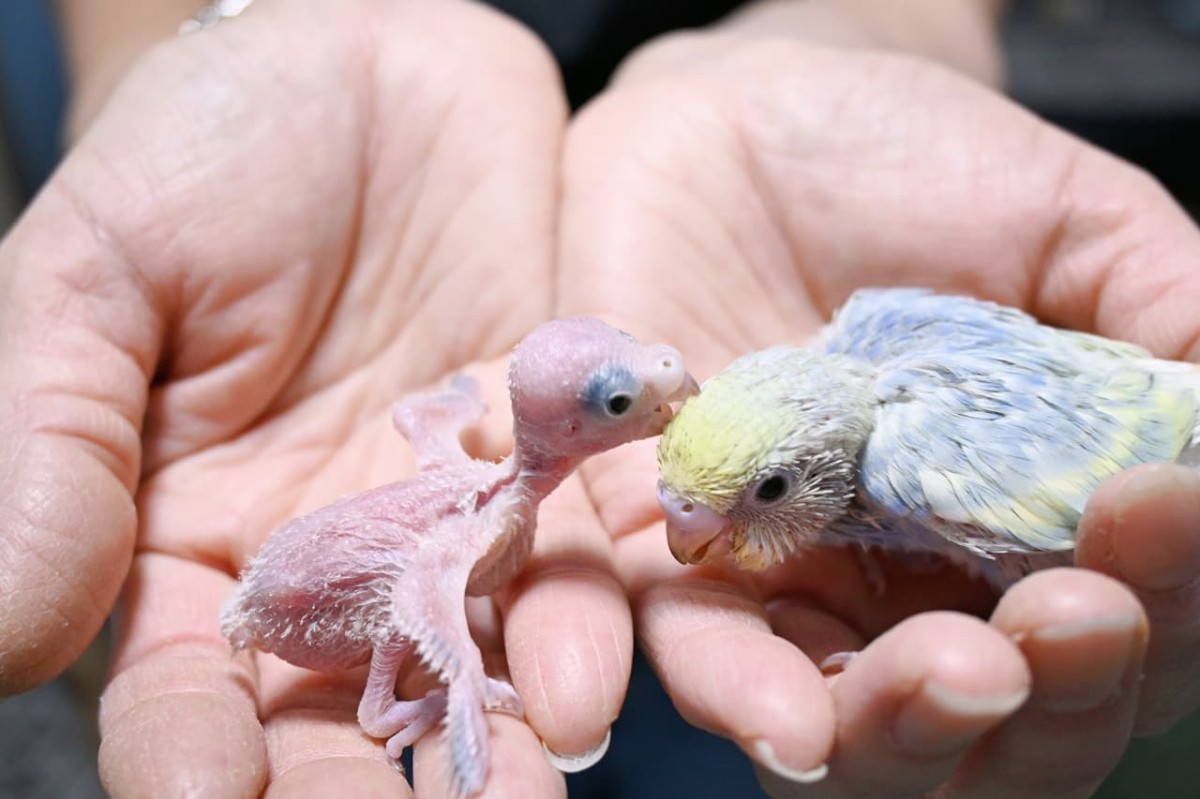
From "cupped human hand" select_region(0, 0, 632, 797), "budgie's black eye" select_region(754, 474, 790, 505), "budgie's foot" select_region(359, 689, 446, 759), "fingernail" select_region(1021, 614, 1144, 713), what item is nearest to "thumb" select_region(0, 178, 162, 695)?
"cupped human hand" select_region(0, 0, 632, 797)

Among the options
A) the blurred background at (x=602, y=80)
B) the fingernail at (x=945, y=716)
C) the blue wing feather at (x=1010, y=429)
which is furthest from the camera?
the blurred background at (x=602, y=80)

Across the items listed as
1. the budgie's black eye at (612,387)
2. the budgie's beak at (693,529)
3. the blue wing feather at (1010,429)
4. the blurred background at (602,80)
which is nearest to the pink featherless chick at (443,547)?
the budgie's black eye at (612,387)

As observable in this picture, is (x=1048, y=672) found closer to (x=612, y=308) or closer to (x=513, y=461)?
(x=513, y=461)

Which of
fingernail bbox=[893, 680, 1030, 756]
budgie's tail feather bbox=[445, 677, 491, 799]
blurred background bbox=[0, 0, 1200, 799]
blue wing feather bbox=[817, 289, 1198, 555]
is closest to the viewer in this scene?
fingernail bbox=[893, 680, 1030, 756]

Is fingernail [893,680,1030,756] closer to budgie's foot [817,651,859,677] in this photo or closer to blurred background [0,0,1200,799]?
budgie's foot [817,651,859,677]

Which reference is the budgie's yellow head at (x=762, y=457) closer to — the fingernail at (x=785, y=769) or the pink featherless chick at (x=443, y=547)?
the pink featherless chick at (x=443, y=547)

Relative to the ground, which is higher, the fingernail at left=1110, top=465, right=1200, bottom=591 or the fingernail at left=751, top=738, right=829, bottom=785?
the fingernail at left=1110, top=465, right=1200, bottom=591
